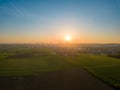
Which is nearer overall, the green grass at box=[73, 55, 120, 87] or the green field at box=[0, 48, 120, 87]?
the green grass at box=[73, 55, 120, 87]

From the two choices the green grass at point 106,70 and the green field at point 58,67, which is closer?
the green grass at point 106,70

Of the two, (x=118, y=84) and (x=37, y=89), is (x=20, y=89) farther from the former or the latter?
(x=118, y=84)

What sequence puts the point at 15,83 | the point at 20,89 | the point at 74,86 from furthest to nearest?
the point at 15,83 < the point at 74,86 < the point at 20,89

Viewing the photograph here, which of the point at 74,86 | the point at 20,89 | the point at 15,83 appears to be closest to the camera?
the point at 20,89

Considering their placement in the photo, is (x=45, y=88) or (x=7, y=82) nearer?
(x=45, y=88)

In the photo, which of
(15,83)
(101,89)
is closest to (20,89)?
(15,83)

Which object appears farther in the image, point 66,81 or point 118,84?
point 66,81

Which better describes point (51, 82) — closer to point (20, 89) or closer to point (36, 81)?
point (36, 81)

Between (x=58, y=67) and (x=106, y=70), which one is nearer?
(x=106, y=70)

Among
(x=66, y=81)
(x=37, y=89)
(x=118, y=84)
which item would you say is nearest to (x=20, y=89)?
(x=37, y=89)
